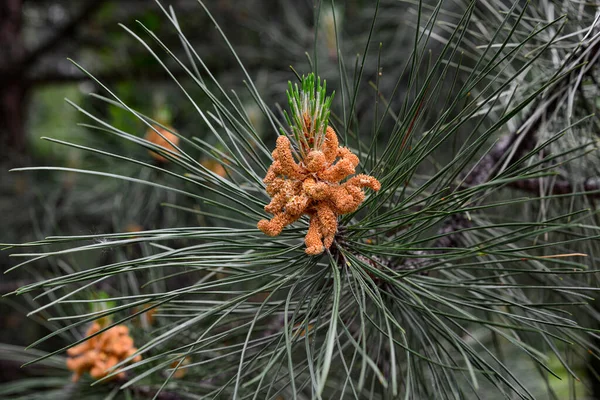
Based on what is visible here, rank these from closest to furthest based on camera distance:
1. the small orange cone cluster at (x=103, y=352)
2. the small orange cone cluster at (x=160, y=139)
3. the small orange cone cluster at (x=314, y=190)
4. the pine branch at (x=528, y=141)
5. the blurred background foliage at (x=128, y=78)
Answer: the small orange cone cluster at (x=314, y=190), the pine branch at (x=528, y=141), the small orange cone cluster at (x=103, y=352), the small orange cone cluster at (x=160, y=139), the blurred background foliage at (x=128, y=78)

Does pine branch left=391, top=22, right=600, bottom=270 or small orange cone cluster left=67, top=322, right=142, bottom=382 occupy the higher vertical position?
pine branch left=391, top=22, right=600, bottom=270

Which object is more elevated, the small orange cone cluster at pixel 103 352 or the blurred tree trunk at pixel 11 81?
the blurred tree trunk at pixel 11 81

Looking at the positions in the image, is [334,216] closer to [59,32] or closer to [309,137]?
[309,137]

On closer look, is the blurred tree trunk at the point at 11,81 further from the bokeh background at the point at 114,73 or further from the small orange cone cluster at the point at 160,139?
the small orange cone cluster at the point at 160,139

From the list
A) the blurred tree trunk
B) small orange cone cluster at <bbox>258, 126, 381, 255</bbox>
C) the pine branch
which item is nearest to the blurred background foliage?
the blurred tree trunk

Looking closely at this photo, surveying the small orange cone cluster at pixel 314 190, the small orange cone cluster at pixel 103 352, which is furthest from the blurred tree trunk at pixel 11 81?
the small orange cone cluster at pixel 314 190

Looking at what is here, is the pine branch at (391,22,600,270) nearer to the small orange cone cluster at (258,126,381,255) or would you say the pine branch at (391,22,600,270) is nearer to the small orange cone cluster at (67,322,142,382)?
the small orange cone cluster at (258,126,381,255)

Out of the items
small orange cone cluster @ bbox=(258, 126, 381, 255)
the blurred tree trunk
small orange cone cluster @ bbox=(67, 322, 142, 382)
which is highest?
the blurred tree trunk

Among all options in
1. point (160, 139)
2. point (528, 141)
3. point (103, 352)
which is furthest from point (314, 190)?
point (160, 139)

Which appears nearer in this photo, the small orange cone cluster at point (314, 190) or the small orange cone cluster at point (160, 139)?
the small orange cone cluster at point (314, 190)
